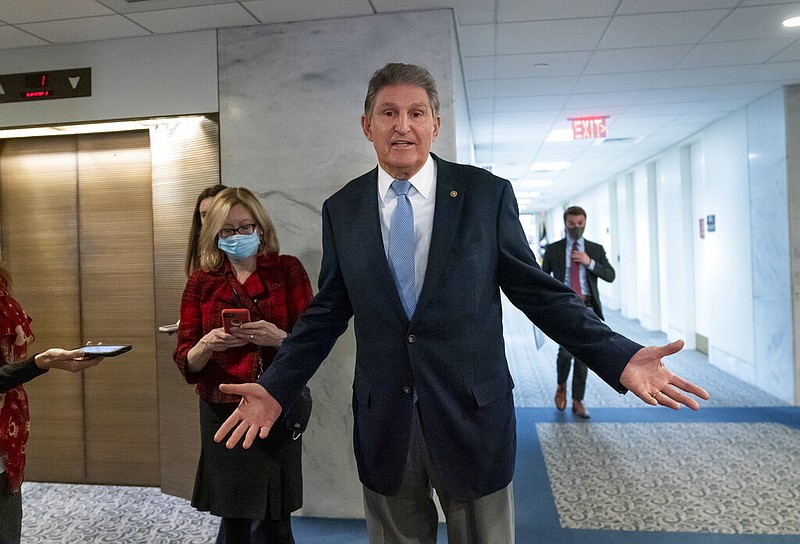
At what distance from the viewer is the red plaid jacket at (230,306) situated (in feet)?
7.79

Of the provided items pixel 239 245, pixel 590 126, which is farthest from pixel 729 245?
pixel 239 245

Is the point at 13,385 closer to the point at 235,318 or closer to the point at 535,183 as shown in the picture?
the point at 235,318

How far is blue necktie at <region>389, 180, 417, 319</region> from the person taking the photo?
5.33 ft

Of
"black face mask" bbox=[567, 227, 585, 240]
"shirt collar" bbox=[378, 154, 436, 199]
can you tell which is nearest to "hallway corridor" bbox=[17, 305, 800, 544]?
"black face mask" bbox=[567, 227, 585, 240]

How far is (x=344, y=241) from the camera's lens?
1.69 meters

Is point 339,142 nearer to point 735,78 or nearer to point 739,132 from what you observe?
point 735,78

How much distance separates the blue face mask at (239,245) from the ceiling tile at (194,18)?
5.40 ft

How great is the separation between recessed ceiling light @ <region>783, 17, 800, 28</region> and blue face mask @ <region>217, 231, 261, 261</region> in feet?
13.0

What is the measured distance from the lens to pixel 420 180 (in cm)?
170

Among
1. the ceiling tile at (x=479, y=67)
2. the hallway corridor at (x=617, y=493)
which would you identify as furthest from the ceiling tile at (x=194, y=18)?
the hallway corridor at (x=617, y=493)

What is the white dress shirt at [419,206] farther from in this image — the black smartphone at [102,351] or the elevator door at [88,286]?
the elevator door at [88,286]

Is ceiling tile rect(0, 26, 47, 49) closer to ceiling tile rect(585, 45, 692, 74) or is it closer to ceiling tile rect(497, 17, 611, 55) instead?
ceiling tile rect(497, 17, 611, 55)

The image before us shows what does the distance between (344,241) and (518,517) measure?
2.53 metres

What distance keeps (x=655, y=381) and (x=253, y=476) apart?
162 cm
